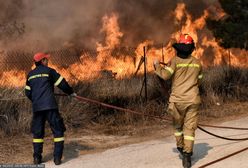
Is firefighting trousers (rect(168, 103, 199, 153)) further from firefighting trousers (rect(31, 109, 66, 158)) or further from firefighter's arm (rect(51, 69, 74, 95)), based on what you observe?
firefighting trousers (rect(31, 109, 66, 158))

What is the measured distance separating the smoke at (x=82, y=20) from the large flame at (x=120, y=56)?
0.43m

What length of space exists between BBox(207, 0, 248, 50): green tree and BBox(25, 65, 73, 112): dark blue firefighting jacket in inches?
456

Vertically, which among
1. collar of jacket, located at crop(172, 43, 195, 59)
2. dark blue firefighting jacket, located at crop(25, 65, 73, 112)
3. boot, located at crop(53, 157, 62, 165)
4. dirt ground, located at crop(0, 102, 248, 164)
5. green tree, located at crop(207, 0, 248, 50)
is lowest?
dirt ground, located at crop(0, 102, 248, 164)

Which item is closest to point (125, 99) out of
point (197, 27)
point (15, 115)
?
point (15, 115)

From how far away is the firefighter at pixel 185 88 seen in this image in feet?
21.0

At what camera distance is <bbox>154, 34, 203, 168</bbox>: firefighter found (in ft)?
21.0

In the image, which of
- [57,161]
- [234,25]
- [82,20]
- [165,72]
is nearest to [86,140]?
[57,161]

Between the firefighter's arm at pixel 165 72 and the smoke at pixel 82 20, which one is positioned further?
the smoke at pixel 82 20

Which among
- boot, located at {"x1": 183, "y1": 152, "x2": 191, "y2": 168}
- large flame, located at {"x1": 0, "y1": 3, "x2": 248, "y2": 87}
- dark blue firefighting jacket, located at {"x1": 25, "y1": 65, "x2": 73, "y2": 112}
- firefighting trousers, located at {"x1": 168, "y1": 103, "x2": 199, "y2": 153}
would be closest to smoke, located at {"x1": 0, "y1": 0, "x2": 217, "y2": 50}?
large flame, located at {"x1": 0, "y1": 3, "x2": 248, "y2": 87}

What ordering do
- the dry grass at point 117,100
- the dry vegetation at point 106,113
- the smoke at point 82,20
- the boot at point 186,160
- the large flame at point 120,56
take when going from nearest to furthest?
the boot at point 186,160 → the dry vegetation at point 106,113 → the dry grass at point 117,100 → the large flame at point 120,56 → the smoke at point 82,20

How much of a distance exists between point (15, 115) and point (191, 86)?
172 inches

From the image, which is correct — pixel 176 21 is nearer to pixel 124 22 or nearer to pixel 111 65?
pixel 124 22

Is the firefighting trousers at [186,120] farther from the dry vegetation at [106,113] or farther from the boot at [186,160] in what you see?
the dry vegetation at [106,113]

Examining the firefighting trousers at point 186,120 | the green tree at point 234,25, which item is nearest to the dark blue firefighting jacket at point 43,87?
the firefighting trousers at point 186,120
